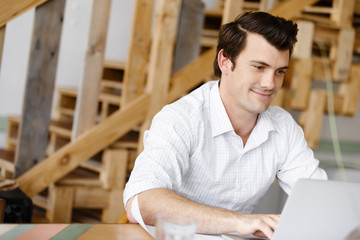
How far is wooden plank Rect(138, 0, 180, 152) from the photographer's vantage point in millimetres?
2725

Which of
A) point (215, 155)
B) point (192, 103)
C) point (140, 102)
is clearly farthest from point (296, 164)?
point (140, 102)

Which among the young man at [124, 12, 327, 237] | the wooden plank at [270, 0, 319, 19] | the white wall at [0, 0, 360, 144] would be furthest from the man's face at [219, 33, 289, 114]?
the white wall at [0, 0, 360, 144]

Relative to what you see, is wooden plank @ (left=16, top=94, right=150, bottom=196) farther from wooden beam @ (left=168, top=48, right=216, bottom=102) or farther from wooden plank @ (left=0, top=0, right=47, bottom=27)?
wooden plank @ (left=0, top=0, right=47, bottom=27)

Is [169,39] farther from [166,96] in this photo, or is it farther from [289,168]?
[289,168]

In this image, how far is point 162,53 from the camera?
109 inches

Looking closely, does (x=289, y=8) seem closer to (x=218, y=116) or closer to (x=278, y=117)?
(x=278, y=117)

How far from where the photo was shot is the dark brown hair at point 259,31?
174 cm

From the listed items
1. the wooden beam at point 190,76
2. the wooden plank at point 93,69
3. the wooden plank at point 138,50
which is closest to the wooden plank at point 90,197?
the wooden plank at point 93,69

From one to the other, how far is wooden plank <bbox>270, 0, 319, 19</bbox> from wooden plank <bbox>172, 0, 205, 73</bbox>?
49cm

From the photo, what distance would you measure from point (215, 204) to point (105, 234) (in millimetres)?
596

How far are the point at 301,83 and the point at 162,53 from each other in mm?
878

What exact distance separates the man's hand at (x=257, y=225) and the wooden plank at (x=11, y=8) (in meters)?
1.42

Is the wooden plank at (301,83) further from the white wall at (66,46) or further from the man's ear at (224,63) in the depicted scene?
the white wall at (66,46)

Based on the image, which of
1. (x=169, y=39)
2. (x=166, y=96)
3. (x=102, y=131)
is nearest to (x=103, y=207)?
(x=102, y=131)
